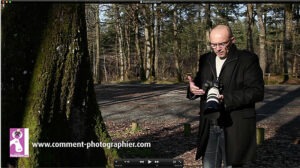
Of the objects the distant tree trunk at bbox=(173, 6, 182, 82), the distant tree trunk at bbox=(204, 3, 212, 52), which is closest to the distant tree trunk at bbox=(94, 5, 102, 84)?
the distant tree trunk at bbox=(173, 6, 182, 82)

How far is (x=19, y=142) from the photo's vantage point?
12.2ft

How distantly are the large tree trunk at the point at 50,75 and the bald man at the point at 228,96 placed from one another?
1054mm

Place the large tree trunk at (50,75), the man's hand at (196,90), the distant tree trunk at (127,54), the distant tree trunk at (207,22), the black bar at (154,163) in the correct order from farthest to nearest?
the distant tree trunk at (127,54) < the distant tree trunk at (207,22) < the large tree trunk at (50,75) < the black bar at (154,163) < the man's hand at (196,90)

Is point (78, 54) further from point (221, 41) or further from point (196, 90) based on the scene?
point (221, 41)

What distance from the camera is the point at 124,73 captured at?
4.77 m

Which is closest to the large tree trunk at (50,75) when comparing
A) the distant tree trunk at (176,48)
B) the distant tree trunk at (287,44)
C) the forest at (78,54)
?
the forest at (78,54)

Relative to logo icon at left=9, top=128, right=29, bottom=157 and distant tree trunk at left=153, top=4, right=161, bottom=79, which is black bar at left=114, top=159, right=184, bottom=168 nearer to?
logo icon at left=9, top=128, right=29, bottom=157

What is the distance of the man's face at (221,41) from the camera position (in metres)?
3.11

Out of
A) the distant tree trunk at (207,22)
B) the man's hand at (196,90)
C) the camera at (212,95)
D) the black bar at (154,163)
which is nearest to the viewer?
the camera at (212,95)

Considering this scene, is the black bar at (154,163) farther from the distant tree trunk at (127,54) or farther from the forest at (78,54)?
the distant tree trunk at (127,54)

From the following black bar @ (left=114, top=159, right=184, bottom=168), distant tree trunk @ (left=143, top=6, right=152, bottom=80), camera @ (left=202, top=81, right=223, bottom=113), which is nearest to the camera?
camera @ (left=202, top=81, right=223, bottom=113)

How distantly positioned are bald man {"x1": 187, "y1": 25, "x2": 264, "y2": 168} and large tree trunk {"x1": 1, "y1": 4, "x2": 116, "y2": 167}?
1.05 meters

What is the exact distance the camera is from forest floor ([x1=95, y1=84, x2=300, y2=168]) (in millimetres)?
4273

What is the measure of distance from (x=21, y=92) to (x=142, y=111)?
50.1 inches
